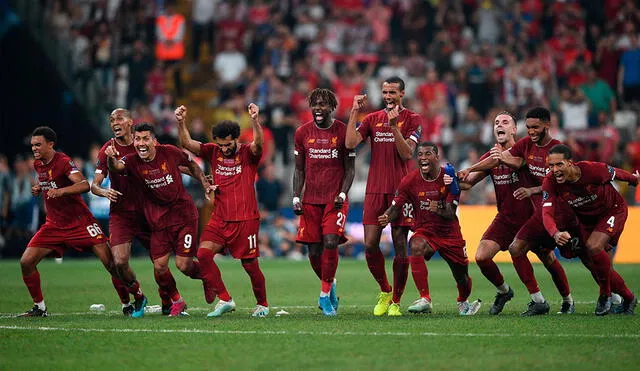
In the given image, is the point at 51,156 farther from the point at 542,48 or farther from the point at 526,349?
the point at 542,48

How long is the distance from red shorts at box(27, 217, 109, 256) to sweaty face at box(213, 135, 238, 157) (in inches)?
72.1

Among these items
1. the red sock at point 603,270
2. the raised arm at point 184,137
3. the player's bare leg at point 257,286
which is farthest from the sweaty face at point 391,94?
the red sock at point 603,270

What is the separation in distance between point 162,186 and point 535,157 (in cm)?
430

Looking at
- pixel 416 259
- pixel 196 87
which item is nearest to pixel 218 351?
pixel 416 259

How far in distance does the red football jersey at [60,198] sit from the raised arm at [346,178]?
3006 millimetres

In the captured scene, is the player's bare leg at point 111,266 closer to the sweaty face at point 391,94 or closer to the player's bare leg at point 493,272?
the sweaty face at point 391,94

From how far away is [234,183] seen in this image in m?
14.4

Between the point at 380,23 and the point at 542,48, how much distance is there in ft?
13.9

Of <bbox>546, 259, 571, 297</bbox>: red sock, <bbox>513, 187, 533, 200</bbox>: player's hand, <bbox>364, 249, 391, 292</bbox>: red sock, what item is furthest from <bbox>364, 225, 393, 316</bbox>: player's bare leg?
<bbox>546, 259, 571, 297</bbox>: red sock

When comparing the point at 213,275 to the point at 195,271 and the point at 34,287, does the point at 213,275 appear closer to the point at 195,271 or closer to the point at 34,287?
the point at 195,271

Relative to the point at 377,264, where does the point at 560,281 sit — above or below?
below

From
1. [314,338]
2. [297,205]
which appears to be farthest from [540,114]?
[314,338]

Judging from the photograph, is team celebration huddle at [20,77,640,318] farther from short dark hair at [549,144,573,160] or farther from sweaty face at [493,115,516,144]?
short dark hair at [549,144,573,160]

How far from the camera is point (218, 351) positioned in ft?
35.5
